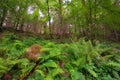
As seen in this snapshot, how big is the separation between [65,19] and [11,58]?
14.9 metres

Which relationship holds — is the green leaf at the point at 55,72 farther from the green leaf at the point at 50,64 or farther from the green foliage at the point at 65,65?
the green leaf at the point at 50,64

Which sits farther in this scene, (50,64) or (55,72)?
(50,64)

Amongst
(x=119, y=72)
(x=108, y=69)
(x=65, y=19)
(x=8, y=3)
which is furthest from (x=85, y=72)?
(x=65, y=19)

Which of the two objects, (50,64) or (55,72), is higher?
(50,64)

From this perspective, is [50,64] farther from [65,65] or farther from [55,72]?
[65,65]

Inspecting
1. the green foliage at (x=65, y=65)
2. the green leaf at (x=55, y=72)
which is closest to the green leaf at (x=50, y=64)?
the green foliage at (x=65, y=65)

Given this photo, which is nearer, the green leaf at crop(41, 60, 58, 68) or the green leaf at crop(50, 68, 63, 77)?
the green leaf at crop(50, 68, 63, 77)

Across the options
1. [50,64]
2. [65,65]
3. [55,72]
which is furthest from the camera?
[65,65]

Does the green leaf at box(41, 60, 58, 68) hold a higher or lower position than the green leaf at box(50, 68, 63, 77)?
higher

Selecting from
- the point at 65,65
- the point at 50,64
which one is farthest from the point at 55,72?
the point at 65,65

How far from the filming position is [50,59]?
6.46 metres

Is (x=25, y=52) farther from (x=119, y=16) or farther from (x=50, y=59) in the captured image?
(x=119, y=16)

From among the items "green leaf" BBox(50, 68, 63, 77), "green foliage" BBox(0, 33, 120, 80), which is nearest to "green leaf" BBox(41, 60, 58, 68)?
"green foliage" BBox(0, 33, 120, 80)

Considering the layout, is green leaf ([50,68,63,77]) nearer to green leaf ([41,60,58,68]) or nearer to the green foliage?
the green foliage
